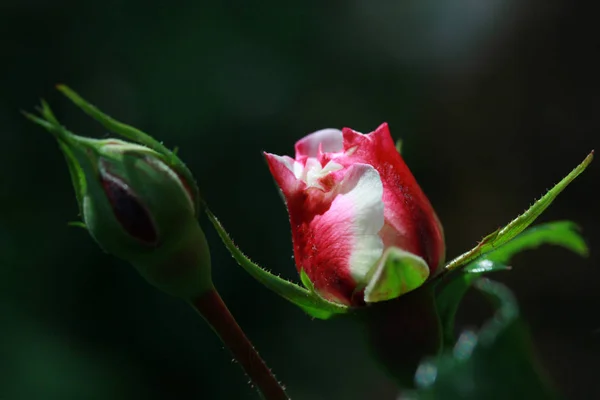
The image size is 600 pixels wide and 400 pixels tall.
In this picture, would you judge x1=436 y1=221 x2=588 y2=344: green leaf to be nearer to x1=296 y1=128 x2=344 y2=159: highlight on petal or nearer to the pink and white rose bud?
the pink and white rose bud

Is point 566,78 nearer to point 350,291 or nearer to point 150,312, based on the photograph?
point 150,312

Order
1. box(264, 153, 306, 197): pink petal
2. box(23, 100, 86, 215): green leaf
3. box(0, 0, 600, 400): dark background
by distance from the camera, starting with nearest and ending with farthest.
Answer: box(23, 100, 86, 215): green leaf, box(264, 153, 306, 197): pink petal, box(0, 0, 600, 400): dark background

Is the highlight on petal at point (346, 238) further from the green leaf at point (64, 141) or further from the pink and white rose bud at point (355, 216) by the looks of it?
the green leaf at point (64, 141)

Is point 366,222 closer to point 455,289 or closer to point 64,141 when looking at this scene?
point 455,289

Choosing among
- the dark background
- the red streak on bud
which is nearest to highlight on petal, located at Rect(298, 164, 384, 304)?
the red streak on bud

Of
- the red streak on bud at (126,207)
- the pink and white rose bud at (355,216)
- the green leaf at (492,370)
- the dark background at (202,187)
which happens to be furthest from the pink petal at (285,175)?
the dark background at (202,187)

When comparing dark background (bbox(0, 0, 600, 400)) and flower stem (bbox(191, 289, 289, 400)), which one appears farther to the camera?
dark background (bbox(0, 0, 600, 400))

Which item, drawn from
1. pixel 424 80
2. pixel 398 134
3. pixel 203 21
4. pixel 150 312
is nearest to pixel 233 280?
pixel 150 312
